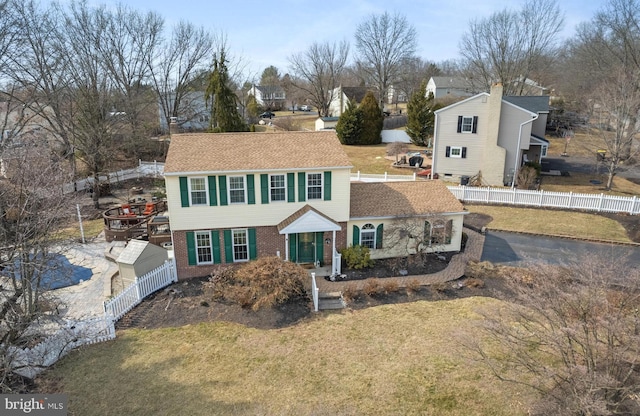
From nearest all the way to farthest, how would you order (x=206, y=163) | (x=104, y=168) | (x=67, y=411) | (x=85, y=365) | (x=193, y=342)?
(x=67, y=411)
(x=85, y=365)
(x=193, y=342)
(x=206, y=163)
(x=104, y=168)

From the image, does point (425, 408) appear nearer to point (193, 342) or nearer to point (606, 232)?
point (193, 342)

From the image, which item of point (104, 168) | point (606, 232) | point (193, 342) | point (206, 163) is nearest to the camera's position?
point (193, 342)

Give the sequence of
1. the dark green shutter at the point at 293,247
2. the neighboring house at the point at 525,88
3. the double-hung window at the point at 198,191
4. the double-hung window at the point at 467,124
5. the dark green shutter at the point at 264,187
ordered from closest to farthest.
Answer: the double-hung window at the point at 198,191, the dark green shutter at the point at 264,187, the dark green shutter at the point at 293,247, the double-hung window at the point at 467,124, the neighboring house at the point at 525,88

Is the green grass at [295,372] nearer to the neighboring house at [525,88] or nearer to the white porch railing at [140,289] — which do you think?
the white porch railing at [140,289]

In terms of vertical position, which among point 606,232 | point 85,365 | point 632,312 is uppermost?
point 632,312

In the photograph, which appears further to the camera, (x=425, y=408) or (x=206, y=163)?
Result: (x=206, y=163)

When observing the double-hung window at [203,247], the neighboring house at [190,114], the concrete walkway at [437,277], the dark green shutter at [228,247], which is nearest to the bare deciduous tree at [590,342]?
the concrete walkway at [437,277]

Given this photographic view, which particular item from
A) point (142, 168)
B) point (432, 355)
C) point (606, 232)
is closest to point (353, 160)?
point (142, 168)
